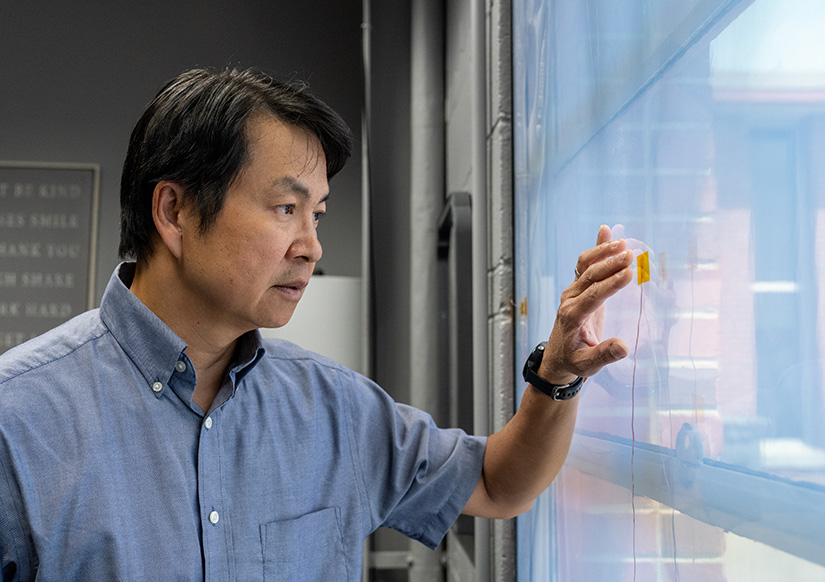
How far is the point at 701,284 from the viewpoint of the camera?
54 centimetres

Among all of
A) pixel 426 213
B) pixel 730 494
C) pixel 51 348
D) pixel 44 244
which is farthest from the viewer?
pixel 44 244

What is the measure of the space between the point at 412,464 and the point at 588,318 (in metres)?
0.35

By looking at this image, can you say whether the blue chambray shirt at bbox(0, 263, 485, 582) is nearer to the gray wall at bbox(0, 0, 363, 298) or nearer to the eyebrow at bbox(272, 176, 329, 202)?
the eyebrow at bbox(272, 176, 329, 202)

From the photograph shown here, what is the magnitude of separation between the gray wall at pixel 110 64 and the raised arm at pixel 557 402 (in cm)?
203

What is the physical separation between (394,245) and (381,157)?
0.29 metres

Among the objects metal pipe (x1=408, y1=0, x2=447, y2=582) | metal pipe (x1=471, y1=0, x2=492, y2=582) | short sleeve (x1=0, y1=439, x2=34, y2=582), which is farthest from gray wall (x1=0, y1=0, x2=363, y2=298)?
short sleeve (x1=0, y1=439, x2=34, y2=582)

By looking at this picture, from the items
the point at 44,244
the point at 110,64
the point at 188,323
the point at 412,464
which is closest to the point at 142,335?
the point at 188,323

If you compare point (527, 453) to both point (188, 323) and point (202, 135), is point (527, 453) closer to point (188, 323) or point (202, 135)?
point (188, 323)

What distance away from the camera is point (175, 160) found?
84 cm

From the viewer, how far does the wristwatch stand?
788 millimetres

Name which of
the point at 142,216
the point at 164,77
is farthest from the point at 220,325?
the point at 164,77

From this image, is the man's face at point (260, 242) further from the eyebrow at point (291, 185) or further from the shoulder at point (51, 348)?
→ the shoulder at point (51, 348)

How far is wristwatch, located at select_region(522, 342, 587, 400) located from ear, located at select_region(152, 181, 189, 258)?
43 cm

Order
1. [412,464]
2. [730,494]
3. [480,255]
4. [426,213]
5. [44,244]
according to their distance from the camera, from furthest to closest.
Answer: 1. [44,244]
2. [426,213]
3. [480,255]
4. [412,464]
5. [730,494]
